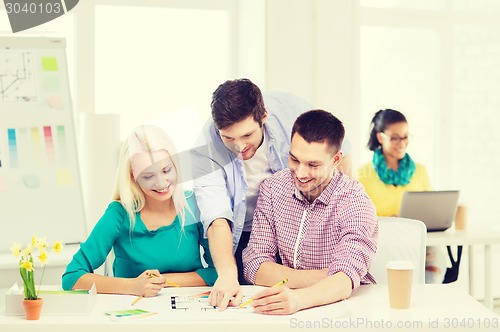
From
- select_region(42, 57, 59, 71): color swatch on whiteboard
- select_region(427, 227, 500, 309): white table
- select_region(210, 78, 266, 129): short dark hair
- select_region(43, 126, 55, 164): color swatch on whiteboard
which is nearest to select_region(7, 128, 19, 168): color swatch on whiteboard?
select_region(43, 126, 55, 164): color swatch on whiteboard

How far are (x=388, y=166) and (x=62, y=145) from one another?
6.10ft

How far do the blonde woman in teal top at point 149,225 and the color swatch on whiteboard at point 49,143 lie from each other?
154 cm

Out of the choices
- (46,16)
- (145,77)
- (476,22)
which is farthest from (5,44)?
(476,22)

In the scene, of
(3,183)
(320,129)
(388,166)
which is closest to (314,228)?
(320,129)

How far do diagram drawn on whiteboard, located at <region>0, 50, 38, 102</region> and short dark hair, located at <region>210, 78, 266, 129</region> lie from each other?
1766 mm

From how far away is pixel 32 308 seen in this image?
1933 millimetres

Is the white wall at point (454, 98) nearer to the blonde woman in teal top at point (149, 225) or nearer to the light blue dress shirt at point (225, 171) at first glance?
the light blue dress shirt at point (225, 171)

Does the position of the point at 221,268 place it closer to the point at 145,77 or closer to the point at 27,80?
the point at 27,80

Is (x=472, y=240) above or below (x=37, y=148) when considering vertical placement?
below

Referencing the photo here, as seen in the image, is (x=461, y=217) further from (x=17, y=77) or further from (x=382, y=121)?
(x=17, y=77)

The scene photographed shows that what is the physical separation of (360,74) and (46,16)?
6.76ft

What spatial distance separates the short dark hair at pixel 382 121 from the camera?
14.6 ft

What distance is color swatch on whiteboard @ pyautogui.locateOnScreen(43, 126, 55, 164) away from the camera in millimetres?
3885

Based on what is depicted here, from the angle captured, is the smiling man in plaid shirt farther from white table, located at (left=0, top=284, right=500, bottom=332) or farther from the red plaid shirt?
white table, located at (left=0, top=284, right=500, bottom=332)
